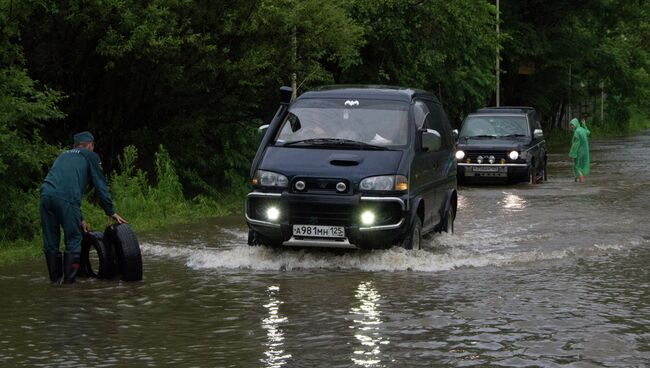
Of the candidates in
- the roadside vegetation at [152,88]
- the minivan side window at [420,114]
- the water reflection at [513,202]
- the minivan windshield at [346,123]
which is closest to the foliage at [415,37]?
the roadside vegetation at [152,88]

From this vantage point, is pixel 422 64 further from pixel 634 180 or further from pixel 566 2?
pixel 566 2

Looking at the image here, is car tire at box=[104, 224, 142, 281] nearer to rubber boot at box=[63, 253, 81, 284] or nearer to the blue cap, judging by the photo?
rubber boot at box=[63, 253, 81, 284]

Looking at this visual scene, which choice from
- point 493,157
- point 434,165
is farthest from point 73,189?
point 493,157

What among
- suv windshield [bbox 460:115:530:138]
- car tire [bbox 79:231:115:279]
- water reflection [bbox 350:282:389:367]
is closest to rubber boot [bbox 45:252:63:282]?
car tire [bbox 79:231:115:279]

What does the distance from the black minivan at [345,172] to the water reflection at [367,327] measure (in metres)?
1.18

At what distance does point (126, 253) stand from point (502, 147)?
16712 millimetres

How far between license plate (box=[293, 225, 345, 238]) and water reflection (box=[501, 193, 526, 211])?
8567 mm

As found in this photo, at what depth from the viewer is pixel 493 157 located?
27109 millimetres

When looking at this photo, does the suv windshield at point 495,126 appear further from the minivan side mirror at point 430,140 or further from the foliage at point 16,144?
the foliage at point 16,144

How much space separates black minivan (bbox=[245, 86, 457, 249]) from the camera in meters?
12.5

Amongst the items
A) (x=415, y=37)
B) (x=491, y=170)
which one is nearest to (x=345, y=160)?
(x=491, y=170)

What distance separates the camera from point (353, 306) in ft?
33.3

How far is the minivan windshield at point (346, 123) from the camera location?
43.2ft

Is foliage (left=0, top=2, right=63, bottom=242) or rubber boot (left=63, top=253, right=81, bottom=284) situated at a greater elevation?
foliage (left=0, top=2, right=63, bottom=242)
